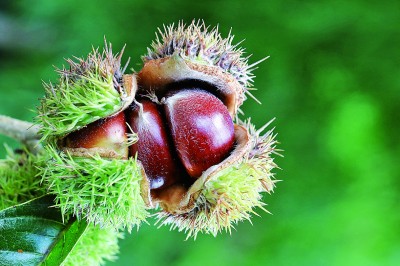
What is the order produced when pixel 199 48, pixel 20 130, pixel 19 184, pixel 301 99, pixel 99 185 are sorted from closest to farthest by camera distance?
1. pixel 99 185
2. pixel 199 48
3. pixel 19 184
4. pixel 20 130
5. pixel 301 99

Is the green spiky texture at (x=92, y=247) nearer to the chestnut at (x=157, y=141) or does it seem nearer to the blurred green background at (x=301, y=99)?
the chestnut at (x=157, y=141)

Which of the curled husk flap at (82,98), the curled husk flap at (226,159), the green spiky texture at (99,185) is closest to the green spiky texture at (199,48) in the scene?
the curled husk flap at (226,159)

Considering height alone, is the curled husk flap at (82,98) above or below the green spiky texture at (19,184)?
above

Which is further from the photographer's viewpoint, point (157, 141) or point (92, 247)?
point (92, 247)

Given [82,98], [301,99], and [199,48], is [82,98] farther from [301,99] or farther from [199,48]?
[301,99]

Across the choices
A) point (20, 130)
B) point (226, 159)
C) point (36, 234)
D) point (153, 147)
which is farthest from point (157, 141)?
point (20, 130)

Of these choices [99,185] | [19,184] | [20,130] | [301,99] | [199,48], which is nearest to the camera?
[99,185]
